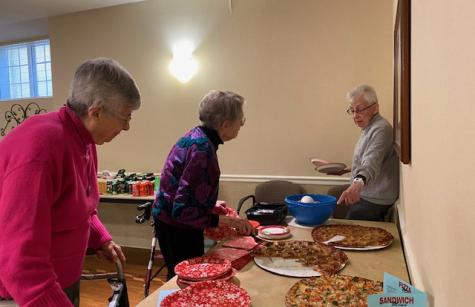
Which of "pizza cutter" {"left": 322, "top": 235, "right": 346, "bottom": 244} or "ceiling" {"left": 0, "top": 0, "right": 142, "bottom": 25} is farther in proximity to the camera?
"ceiling" {"left": 0, "top": 0, "right": 142, "bottom": 25}

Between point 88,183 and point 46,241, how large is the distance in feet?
1.22

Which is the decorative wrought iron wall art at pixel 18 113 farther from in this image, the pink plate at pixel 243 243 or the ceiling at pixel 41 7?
the pink plate at pixel 243 243

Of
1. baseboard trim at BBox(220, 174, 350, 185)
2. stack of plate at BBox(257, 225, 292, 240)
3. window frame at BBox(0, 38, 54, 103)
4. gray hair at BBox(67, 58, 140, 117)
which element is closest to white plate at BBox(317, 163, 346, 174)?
baseboard trim at BBox(220, 174, 350, 185)

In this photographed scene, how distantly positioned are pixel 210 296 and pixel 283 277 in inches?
12.1

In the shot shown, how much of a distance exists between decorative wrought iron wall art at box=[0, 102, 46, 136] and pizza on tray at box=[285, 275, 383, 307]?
175 inches

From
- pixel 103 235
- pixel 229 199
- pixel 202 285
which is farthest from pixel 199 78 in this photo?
pixel 202 285

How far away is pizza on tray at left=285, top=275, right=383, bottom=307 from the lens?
3.59 feet

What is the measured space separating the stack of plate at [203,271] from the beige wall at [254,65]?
6.92ft

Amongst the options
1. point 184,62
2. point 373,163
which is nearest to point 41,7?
point 184,62

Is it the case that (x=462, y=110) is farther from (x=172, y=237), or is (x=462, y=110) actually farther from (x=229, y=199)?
(x=229, y=199)

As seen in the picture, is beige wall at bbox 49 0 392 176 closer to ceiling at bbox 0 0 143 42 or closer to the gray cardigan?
ceiling at bbox 0 0 143 42

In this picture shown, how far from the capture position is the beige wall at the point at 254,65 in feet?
10.3

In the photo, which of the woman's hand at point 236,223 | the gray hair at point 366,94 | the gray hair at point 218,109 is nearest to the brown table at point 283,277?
→ the woman's hand at point 236,223

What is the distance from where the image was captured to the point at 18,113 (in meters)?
4.76
